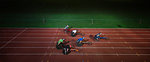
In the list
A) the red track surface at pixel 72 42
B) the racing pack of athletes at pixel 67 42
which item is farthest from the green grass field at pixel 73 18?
the racing pack of athletes at pixel 67 42

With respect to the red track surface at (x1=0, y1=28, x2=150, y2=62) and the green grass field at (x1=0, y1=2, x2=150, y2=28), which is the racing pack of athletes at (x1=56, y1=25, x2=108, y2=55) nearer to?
the red track surface at (x1=0, y1=28, x2=150, y2=62)

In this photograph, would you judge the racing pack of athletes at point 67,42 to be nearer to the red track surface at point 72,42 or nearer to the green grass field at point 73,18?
the red track surface at point 72,42

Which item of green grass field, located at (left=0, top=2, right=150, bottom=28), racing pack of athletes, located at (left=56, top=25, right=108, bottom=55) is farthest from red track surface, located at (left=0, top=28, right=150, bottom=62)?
green grass field, located at (left=0, top=2, right=150, bottom=28)

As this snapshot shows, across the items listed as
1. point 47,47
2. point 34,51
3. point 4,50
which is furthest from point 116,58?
point 4,50

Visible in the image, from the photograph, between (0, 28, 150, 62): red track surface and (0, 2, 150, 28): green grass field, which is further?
(0, 2, 150, 28): green grass field

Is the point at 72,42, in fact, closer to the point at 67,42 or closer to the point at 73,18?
the point at 67,42

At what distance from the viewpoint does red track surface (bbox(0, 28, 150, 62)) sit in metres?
4.16

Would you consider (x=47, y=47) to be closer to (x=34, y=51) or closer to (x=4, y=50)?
(x=34, y=51)

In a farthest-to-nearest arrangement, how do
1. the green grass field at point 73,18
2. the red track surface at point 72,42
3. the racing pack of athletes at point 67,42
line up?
the green grass field at point 73,18, the racing pack of athletes at point 67,42, the red track surface at point 72,42

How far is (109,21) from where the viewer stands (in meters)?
7.07

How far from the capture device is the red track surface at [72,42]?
164 inches

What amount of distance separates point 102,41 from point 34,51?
2823mm

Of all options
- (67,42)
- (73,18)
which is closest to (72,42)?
(67,42)

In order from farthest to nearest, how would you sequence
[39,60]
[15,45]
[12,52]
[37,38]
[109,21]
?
[109,21], [37,38], [15,45], [12,52], [39,60]
